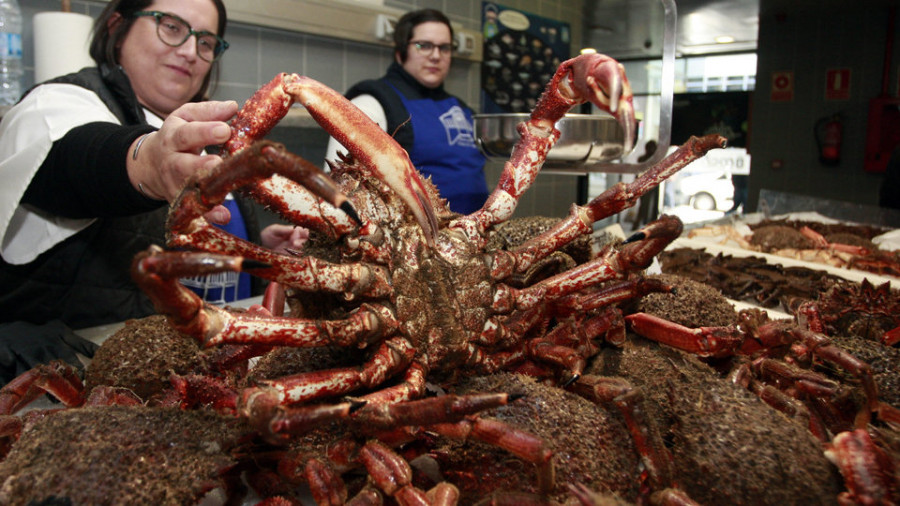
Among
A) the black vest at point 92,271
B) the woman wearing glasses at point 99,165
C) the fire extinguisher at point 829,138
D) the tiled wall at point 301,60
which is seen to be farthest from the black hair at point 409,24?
the fire extinguisher at point 829,138

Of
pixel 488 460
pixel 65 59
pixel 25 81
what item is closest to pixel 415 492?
pixel 488 460

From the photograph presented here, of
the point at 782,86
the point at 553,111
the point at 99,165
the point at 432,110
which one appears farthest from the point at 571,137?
the point at 782,86

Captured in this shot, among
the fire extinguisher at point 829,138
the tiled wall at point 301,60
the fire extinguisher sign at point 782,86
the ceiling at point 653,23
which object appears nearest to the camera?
the ceiling at point 653,23

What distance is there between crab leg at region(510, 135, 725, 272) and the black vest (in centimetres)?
111

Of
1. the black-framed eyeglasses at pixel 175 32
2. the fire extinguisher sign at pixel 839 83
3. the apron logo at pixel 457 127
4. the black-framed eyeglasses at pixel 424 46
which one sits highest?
the fire extinguisher sign at pixel 839 83

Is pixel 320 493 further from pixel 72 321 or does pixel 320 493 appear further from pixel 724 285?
pixel 724 285

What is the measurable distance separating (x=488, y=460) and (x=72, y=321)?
1.43 metres

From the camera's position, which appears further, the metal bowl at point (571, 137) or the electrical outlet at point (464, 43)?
the electrical outlet at point (464, 43)

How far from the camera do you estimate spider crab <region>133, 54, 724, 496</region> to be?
0.65 meters

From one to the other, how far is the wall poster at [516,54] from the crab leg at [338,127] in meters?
3.30

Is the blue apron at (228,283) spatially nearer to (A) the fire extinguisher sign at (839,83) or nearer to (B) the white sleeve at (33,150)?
(B) the white sleeve at (33,150)

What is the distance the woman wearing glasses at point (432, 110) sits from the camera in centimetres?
250

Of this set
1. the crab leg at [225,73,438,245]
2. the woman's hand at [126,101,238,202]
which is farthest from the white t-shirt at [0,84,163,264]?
the crab leg at [225,73,438,245]

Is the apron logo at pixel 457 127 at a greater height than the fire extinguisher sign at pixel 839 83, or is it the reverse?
the fire extinguisher sign at pixel 839 83
